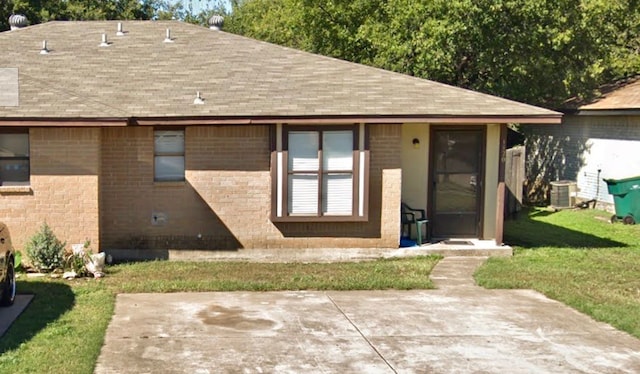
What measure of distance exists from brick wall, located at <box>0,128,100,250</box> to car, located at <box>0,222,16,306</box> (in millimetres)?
3071

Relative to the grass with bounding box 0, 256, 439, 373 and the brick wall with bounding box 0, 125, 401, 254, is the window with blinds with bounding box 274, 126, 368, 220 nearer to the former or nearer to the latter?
the brick wall with bounding box 0, 125, 401, 254

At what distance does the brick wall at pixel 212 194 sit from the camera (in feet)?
44.7

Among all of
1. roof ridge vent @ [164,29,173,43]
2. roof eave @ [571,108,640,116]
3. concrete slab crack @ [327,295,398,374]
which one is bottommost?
concrete slab crack @ [327,295,398,374]

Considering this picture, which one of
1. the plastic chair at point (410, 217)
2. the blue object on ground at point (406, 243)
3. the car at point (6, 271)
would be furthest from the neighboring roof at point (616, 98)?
the car at point (6, 271)

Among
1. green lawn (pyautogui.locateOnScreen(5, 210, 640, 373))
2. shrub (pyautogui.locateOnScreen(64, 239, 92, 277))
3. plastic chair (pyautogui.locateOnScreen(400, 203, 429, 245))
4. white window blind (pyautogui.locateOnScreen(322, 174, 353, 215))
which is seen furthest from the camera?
plastic chair (pyautogui.locateOnScreen(400, 203, 429, 245))

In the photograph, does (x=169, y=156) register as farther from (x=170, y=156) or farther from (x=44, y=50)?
(x=44, y=50)

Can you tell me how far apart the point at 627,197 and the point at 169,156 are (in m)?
11.6

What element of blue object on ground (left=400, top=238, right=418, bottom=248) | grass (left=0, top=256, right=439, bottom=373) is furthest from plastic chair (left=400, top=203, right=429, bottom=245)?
grass (left=0, top=256, right=439, bottom=373)

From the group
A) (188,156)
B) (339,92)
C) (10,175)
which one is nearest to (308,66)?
(339,92)

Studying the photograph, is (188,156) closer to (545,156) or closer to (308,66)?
(308,66)

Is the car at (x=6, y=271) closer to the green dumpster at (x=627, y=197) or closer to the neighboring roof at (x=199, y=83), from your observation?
the neighboring roof at (x=199, y=83)

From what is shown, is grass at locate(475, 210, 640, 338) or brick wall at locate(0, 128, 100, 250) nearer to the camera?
grass at locate(475, 210, 640, 338)

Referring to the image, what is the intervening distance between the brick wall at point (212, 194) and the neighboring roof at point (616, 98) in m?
9.57

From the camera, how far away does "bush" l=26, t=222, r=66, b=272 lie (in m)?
12.2
